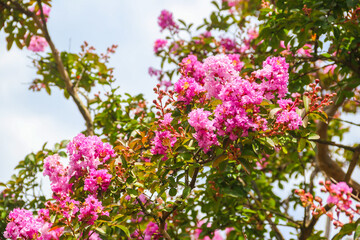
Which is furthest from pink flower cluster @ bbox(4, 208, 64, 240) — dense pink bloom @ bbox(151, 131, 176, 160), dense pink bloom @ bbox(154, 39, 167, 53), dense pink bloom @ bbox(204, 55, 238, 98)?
dense pink bloom @ bbox(154, 39, 167, 53)

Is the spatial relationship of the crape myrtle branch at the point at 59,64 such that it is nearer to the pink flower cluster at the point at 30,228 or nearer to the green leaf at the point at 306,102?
the pink flower cluster at the point at 30,228

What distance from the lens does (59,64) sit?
3891 millimetres

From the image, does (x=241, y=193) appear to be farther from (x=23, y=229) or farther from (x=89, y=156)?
(x=23, y=229)

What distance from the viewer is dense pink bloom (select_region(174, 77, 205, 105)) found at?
207 centimetres

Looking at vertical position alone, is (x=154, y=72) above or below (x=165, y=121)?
above

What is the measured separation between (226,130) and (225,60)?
1.38 feet

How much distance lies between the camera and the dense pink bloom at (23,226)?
2.12 metres

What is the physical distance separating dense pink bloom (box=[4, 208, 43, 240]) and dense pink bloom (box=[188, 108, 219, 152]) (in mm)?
1039

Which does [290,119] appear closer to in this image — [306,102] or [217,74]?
[306,102]

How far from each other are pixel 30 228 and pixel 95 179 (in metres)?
0.47

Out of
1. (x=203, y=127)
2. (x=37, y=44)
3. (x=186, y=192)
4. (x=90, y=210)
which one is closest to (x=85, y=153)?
(x=90, y=210)

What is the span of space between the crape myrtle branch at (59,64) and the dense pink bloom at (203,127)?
2.16m

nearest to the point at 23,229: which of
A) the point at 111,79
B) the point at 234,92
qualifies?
the point at 234,92

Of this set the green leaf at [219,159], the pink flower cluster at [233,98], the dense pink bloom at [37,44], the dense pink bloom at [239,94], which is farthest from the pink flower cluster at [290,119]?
the dense pink bloom at [37,44]
